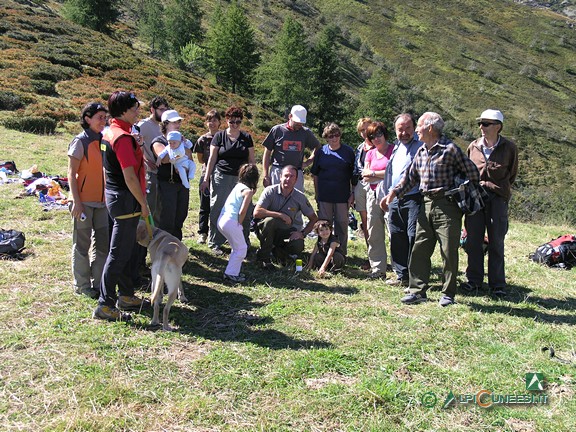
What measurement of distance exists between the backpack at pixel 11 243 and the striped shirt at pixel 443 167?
484 centimetres

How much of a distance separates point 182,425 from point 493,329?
289 centimetres

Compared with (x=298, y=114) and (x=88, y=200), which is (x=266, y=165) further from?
(x=88, y=200)

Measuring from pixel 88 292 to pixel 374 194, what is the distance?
3.47 metres

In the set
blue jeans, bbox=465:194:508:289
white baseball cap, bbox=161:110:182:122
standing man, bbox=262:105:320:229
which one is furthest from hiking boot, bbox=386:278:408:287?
white baseball cap, bbox=161:110:182:122

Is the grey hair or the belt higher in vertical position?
the grey hair

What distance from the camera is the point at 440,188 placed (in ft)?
14.4

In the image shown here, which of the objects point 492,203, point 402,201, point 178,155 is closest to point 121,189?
point 178,155

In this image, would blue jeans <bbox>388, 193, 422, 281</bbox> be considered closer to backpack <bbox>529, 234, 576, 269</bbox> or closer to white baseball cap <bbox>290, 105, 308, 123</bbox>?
white baseball cap <bbox>290, 105, 308, 123</bbox>

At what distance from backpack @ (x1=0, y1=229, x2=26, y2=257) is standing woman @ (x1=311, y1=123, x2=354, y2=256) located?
12.6 feet

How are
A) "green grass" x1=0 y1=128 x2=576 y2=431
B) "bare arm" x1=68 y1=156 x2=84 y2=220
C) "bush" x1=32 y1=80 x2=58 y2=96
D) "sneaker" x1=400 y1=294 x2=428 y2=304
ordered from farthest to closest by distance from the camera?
1. "bush" x1=32 y1=80 x2=58 y2=96
2. "sneaker" x1=400 y1=294 x2=428 y2=304
3. "bare arm" x1=68 y1=156 x2=84 y2=220
4. "green grass" x1=0 y1=128 x2=576 y2=431

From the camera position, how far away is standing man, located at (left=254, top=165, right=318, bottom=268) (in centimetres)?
569

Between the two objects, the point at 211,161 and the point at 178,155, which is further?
the point at 211,161

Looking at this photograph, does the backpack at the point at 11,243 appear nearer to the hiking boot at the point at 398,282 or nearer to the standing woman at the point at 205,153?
the standing woman at the point at 205,153

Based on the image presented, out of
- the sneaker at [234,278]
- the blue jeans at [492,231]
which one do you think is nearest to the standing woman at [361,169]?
the blue jeans at [492,231]
